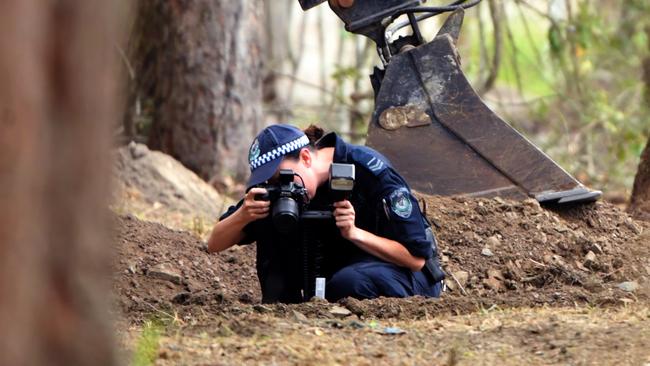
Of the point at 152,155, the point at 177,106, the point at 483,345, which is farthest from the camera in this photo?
the point at 177,106

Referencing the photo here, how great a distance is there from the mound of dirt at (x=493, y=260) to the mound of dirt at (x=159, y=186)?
1.71m

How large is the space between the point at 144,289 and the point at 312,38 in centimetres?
1539

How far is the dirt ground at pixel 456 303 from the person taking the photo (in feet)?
13.2

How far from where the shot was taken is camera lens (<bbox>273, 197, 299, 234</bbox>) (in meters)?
4.78

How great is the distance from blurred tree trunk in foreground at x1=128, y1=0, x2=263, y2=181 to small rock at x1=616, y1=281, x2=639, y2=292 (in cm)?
449

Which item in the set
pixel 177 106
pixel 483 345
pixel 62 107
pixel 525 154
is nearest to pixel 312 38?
pixel 177 106

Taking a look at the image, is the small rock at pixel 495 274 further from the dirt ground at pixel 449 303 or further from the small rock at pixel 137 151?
the small rock at pixel 137 151

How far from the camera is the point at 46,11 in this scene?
2.45m

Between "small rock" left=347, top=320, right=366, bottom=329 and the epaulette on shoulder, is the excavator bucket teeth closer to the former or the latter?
the epaulette on shoulder

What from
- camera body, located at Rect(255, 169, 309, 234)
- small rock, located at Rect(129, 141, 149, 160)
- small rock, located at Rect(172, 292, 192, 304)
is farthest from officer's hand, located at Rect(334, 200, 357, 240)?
small rock, located at Rect(129, 141, 149, 160)

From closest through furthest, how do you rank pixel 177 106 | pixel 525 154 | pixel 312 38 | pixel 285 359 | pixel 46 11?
pixel 46 11 → pixel 285 359 → pixel 525 154 → pixel 177 106 → pixel 312 38

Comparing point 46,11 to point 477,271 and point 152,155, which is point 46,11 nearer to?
point 477,271

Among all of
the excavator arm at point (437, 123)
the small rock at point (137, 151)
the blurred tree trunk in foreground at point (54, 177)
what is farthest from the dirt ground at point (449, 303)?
the blurred tree trunk in foreground at point (54, 177)

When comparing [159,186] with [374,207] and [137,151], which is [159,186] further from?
[374,207]
